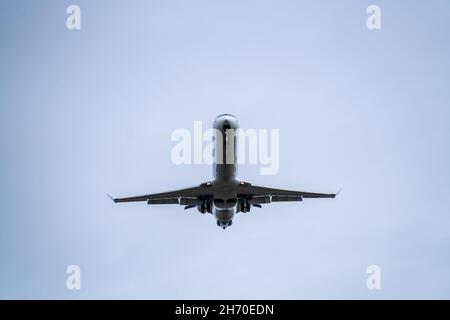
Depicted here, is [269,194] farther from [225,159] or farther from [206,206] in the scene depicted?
[225,159]

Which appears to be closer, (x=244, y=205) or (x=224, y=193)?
(x=224, y=193)

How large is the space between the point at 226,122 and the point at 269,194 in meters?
11.7

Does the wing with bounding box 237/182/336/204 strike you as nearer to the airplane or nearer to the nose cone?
the airplane

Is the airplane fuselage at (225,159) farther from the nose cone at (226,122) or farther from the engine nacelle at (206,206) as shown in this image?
the engine nacelle at (206,206)

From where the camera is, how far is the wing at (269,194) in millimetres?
62422

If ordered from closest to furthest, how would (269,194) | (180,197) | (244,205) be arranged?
1. (244,205)
2. (269,194)
3. (180,197)

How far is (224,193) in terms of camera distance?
60.4 m

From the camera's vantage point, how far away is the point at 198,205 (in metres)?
64.9

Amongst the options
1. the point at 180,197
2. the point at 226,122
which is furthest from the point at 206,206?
the point at 226,122

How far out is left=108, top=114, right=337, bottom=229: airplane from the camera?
56.9 m

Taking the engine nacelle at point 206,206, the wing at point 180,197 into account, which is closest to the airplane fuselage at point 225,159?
the wing at point 180,197

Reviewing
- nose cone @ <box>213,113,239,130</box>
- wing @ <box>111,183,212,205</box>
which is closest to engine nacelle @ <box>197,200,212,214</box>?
wing @ <box>111,183,212,205</box>
